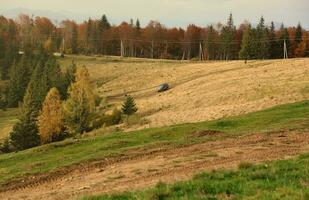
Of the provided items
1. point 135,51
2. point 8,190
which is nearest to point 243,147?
point 8,190

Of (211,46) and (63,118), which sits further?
(211,46)

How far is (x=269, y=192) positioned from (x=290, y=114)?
25374 millimetres

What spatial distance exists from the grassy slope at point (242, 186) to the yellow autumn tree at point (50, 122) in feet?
168

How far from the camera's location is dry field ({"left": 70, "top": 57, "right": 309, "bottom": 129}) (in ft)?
165

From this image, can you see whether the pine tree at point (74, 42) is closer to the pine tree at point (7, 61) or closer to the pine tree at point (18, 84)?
the pine tree at point (7, 61)

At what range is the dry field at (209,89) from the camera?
165 feet

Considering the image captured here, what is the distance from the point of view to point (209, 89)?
222ft

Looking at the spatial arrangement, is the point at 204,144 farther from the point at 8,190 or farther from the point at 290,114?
the point at 290,114

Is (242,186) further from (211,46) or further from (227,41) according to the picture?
(211,46)

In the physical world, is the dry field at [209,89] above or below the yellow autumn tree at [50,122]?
above

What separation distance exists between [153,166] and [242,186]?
7.59 meters

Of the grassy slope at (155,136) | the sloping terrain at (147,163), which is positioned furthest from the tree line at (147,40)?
the sloping terrain at (147,163)

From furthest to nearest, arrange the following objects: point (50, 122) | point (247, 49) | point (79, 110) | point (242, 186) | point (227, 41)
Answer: point (227, 41), point (247, 49), point (50, 122), point (79, 110), point (242, 186)

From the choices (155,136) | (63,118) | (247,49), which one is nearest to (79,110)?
(63,118)
